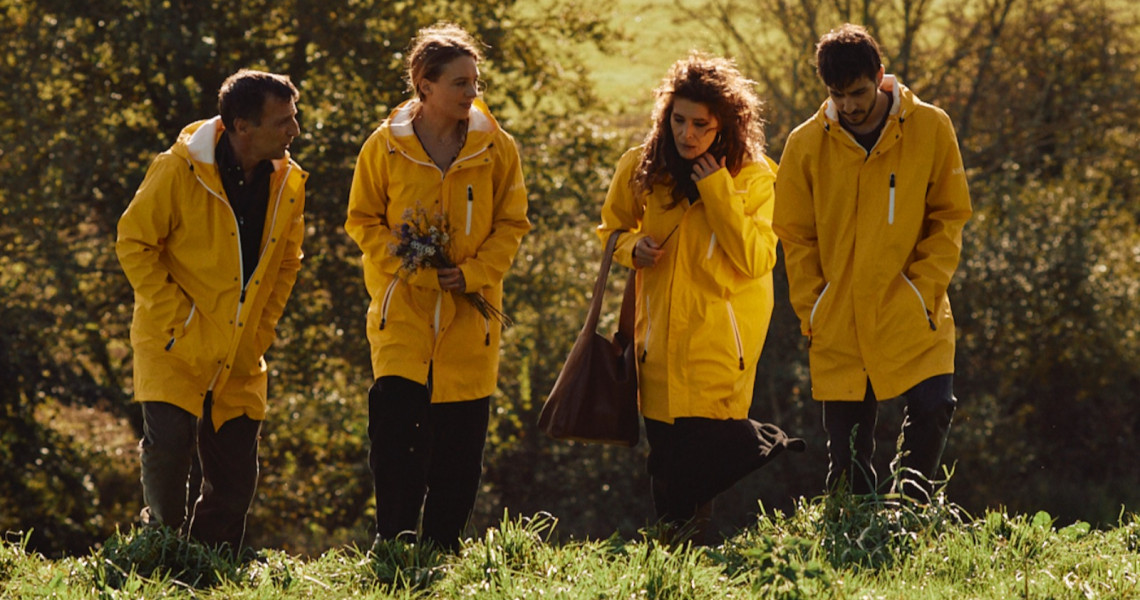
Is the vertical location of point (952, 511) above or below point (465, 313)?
below

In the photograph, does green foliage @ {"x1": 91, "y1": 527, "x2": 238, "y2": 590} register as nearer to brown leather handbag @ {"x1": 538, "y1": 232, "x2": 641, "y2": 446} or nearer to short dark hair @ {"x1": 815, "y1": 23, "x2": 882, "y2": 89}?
brown leather handbag @ {"x1": 538, "y1": 232, "x2": 641, "y2": 446}

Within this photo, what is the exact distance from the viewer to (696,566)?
464 cm

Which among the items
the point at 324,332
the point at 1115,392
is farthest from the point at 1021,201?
the point at 324,332

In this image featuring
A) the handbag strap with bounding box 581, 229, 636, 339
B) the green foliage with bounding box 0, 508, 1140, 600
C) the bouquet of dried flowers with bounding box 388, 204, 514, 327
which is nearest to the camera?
the green foliage with bounding box 0, 508, 1140, 600

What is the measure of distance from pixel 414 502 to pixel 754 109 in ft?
6.60

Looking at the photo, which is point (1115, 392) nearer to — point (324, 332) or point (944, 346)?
point (324, 332)

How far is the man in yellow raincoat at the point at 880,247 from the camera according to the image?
17.3ft

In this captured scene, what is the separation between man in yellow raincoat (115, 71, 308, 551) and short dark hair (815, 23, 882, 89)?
6.60ft

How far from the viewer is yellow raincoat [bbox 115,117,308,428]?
17.8ft

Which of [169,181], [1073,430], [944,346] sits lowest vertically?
[1073,430]

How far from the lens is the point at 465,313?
566 cm

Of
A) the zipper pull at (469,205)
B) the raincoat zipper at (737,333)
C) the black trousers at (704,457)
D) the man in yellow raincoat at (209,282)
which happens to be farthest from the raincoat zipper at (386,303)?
the raincoat zipper at (737,333)

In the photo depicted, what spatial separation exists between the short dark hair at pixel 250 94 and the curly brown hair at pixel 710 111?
1.40 m

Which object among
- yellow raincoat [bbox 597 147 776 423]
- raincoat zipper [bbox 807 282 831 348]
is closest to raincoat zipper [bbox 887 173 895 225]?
raincoat zipper [bbox 807 282 831 348]
